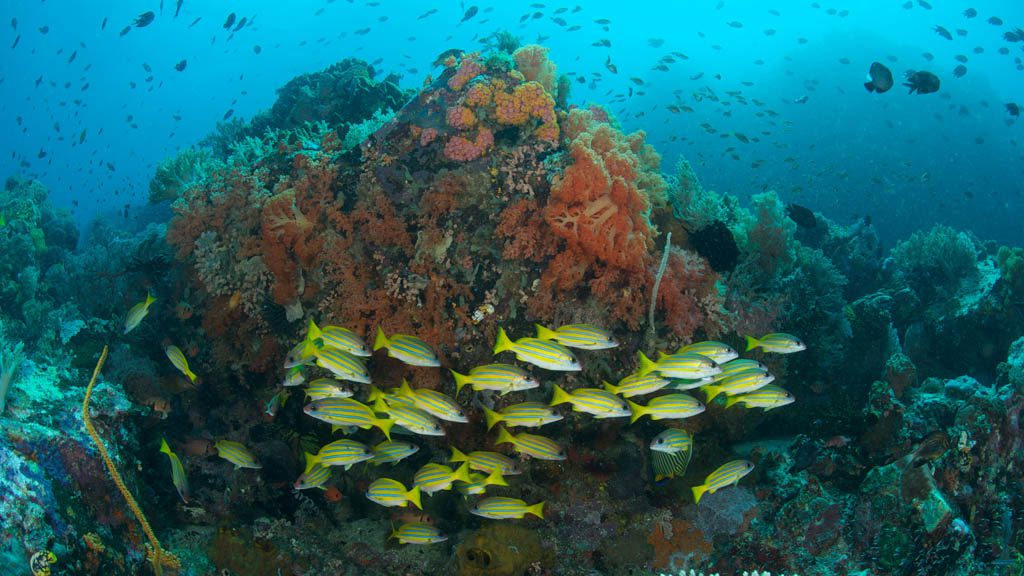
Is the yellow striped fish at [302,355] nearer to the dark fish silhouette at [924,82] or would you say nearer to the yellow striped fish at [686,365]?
the yellow striped fish at [686,365]

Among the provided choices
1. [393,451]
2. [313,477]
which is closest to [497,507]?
[393,451]

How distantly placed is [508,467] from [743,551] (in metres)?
2.72

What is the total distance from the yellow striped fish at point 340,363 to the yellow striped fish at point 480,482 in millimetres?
1504

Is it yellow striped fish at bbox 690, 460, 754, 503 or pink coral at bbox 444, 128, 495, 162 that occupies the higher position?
pink coral at bbox 444, 128, 495, 162

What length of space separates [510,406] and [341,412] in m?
1.67

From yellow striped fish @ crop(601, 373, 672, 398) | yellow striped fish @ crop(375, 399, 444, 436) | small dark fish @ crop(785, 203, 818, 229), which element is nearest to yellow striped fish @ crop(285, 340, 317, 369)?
yellow striped fish @ crop(375, 399, 444, 436)

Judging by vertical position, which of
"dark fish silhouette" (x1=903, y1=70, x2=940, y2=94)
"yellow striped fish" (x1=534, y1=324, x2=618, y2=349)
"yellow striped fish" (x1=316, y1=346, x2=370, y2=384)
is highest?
"dark fish silhouette" (x1=903, y1=70, x2=940, y2=94)

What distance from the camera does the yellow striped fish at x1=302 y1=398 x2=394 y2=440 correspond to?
15.4ft

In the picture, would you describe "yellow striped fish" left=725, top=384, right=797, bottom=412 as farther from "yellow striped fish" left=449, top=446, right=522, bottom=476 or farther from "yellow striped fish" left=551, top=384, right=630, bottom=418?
"yellow striped fish" left=449, top=446, right=522, bottom=476

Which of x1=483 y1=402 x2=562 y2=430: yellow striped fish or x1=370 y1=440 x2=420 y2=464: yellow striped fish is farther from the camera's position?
x1=370 y1=440 x2=420 y2=464: yellow striped fish

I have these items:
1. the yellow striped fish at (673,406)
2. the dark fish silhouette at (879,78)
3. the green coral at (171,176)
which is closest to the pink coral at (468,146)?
the yellow striped fish at (673,406)

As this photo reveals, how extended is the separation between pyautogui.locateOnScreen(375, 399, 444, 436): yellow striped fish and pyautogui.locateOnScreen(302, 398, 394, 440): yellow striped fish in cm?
20

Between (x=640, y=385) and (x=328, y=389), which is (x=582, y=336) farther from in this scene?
(x=328, y=389)

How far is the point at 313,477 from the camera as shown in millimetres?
5105
